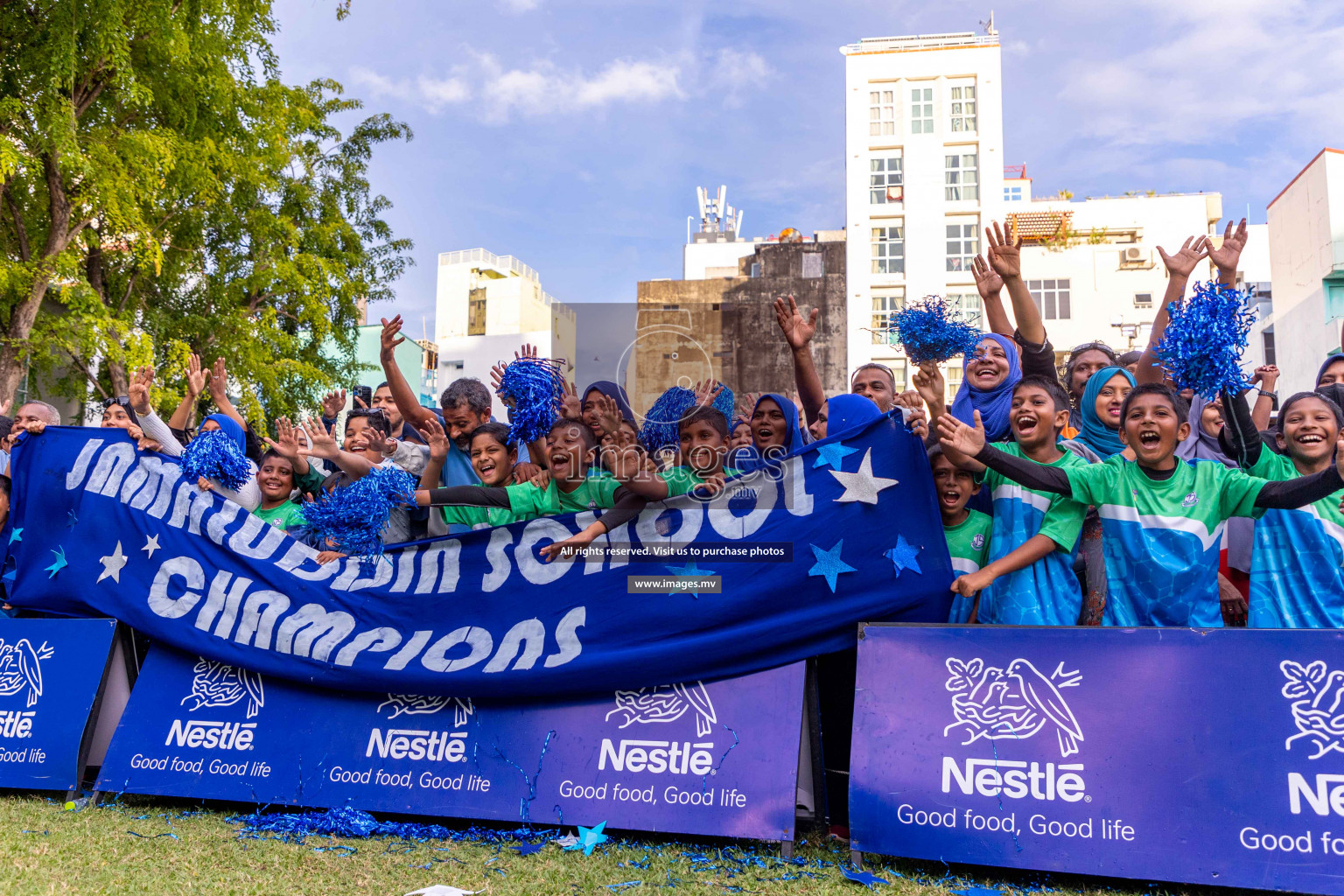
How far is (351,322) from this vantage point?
697 inches

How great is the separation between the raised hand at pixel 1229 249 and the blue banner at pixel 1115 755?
1841mm

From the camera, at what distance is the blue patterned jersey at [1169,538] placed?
141 inches

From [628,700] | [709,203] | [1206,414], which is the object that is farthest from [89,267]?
[709,203]

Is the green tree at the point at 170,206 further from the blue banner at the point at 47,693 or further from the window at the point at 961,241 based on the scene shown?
the window at the point at 961,241

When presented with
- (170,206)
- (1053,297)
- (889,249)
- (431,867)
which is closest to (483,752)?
(431,867)

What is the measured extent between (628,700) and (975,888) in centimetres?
159

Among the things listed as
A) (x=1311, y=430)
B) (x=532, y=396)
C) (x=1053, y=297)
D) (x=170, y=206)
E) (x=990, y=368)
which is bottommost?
(x=1311, y=430)

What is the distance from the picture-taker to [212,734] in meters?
4.49

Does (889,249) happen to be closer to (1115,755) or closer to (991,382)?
(991,382)

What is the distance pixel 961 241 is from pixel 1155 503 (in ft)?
123

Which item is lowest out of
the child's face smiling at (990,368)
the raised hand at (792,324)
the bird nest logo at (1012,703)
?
the bird nest logo at (1012,703)

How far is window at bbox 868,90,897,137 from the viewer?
4012 cm

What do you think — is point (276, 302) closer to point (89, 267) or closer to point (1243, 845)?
point (89, 267)

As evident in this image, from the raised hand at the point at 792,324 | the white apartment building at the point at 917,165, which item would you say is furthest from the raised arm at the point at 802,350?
the white apartment building at the point at 917,165
